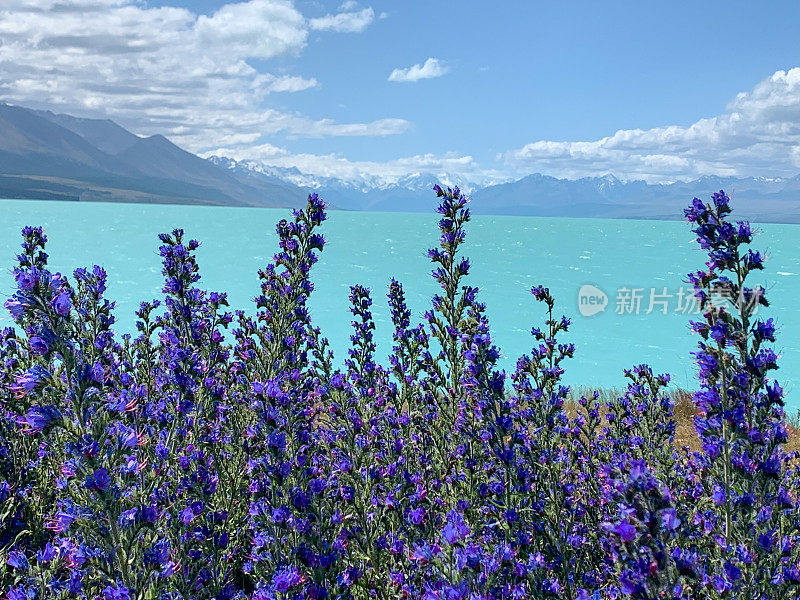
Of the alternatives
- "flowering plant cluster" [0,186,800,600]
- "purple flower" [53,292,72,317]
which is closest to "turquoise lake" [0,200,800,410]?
"flowering plant cluster" [0,186,800,600]

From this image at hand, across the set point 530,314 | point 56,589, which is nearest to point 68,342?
point 56,589

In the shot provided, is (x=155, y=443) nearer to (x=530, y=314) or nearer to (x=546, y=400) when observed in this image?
(x=546, y=400)

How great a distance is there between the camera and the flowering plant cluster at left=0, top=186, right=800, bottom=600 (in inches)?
112

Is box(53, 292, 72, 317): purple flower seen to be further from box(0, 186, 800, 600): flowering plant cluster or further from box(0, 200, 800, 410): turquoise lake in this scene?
box(0, 200, 800, 410): turquoise lake

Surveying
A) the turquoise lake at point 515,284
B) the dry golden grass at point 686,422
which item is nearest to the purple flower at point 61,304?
the turquoise lake at point 515,284

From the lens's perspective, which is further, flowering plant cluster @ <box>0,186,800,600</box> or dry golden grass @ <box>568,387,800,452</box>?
dry golden grass @ <box>568,387,800,452</box>

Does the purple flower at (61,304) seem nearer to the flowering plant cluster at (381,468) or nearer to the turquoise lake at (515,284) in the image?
the flowering plant cluster at (381,468)

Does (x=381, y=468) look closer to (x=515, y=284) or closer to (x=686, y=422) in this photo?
(x=686, y=422)

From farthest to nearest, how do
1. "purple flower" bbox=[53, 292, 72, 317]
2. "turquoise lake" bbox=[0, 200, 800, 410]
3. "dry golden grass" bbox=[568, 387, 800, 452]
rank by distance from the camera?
"turquoise lake" bbox=[0, 200, 800, 410]
"dry golden grass" bbox=[568, 387, 800, 452]
"purple flower" bbox=[53, 292, 72, 317]

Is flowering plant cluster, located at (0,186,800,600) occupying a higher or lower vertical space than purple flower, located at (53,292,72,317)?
lower

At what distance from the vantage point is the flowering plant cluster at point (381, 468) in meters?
2.86

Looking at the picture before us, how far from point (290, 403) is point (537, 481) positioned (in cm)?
199

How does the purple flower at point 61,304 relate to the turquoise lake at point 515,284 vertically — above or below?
above

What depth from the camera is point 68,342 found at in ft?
9.25
